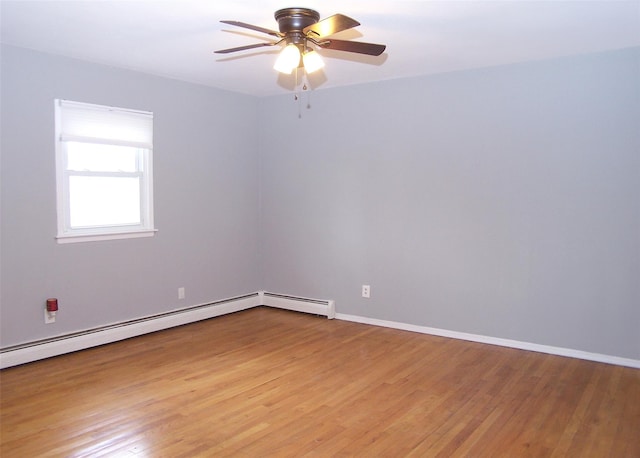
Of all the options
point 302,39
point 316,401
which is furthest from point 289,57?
point 316,401

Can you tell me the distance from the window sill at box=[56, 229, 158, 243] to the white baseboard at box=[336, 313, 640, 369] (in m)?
2.11

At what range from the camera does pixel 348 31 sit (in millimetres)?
3312

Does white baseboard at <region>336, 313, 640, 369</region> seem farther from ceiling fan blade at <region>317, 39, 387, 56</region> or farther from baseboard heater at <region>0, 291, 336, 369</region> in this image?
ceiling fan blade at <region>317, 39, 387, 56</region>

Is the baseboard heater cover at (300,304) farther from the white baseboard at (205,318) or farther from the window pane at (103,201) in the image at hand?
the window pane at (103,201)

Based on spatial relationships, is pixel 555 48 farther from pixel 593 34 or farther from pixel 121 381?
pixel 121 381

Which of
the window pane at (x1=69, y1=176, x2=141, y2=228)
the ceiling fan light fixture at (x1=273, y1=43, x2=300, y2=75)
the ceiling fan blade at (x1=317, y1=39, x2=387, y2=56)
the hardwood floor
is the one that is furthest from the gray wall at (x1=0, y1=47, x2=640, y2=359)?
the ceiling fan light fixture at (x1=273, y1=43, x2=300, y2=75)

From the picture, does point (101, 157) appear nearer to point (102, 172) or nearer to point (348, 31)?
point (102, 172)

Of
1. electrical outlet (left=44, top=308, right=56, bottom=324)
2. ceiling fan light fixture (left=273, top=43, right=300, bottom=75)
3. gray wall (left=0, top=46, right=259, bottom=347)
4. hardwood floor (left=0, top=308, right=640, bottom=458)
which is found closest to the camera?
hardwood floor (left=0, top=308, right=640, bottom=458)

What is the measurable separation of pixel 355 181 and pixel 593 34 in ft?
7.91

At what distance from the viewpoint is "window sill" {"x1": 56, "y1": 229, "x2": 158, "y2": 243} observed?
13.1 feet

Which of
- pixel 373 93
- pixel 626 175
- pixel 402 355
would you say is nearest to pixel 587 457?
pixel 402 355

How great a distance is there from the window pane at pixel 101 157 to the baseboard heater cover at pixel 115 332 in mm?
1381

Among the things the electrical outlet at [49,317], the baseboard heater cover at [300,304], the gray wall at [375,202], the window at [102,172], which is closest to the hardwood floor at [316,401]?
the electrical outlet at [49,317]

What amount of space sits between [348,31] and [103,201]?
257 centimetres
